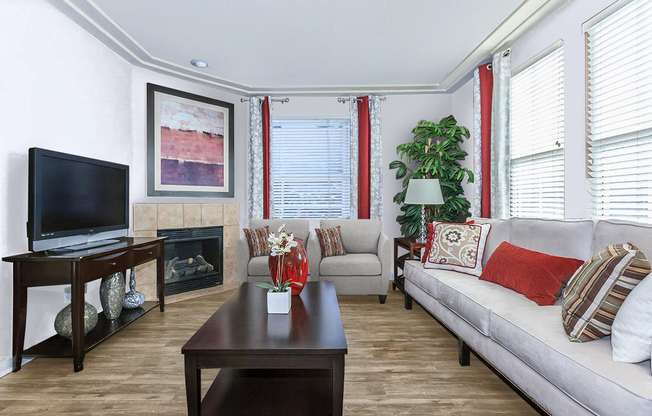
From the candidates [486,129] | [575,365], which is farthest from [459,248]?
[575,365]

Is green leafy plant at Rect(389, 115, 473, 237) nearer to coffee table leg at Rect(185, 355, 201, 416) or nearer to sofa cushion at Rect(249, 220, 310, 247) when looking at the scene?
sofa cushion at Rect(249, 220, 310, 247)

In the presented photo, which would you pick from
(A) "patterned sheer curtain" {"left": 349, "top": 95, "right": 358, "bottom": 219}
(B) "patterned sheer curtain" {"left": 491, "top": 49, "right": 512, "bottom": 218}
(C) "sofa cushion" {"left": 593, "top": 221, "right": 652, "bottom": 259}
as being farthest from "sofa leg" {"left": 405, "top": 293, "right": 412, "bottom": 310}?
(C) "sofa cushion" {"left": 593, "top": 221, "right": 652, "bottom": 259}

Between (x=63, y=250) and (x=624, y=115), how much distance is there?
13.6ft

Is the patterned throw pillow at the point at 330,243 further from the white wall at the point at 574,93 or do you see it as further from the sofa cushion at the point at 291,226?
the white wall at the point at 574,93

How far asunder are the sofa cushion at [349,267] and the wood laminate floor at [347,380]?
764mm

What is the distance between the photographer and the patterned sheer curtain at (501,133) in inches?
131

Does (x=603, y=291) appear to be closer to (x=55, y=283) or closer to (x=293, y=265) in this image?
(x=293, y=265)

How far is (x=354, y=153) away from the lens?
4.79 metres

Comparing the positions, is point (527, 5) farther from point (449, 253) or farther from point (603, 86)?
point (449, 253)

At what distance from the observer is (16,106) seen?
7.60 feet

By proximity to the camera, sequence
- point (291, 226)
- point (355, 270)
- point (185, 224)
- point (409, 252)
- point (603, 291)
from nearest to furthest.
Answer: point (603, 291) → point (355, 270) → point (409, 252) → point (185, 224) → point (291, 226)

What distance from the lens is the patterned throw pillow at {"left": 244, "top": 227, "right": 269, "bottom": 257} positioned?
3842 millimetres

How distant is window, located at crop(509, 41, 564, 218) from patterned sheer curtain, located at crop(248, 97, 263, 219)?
3238 mm

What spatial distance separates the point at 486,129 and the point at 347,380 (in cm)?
301
